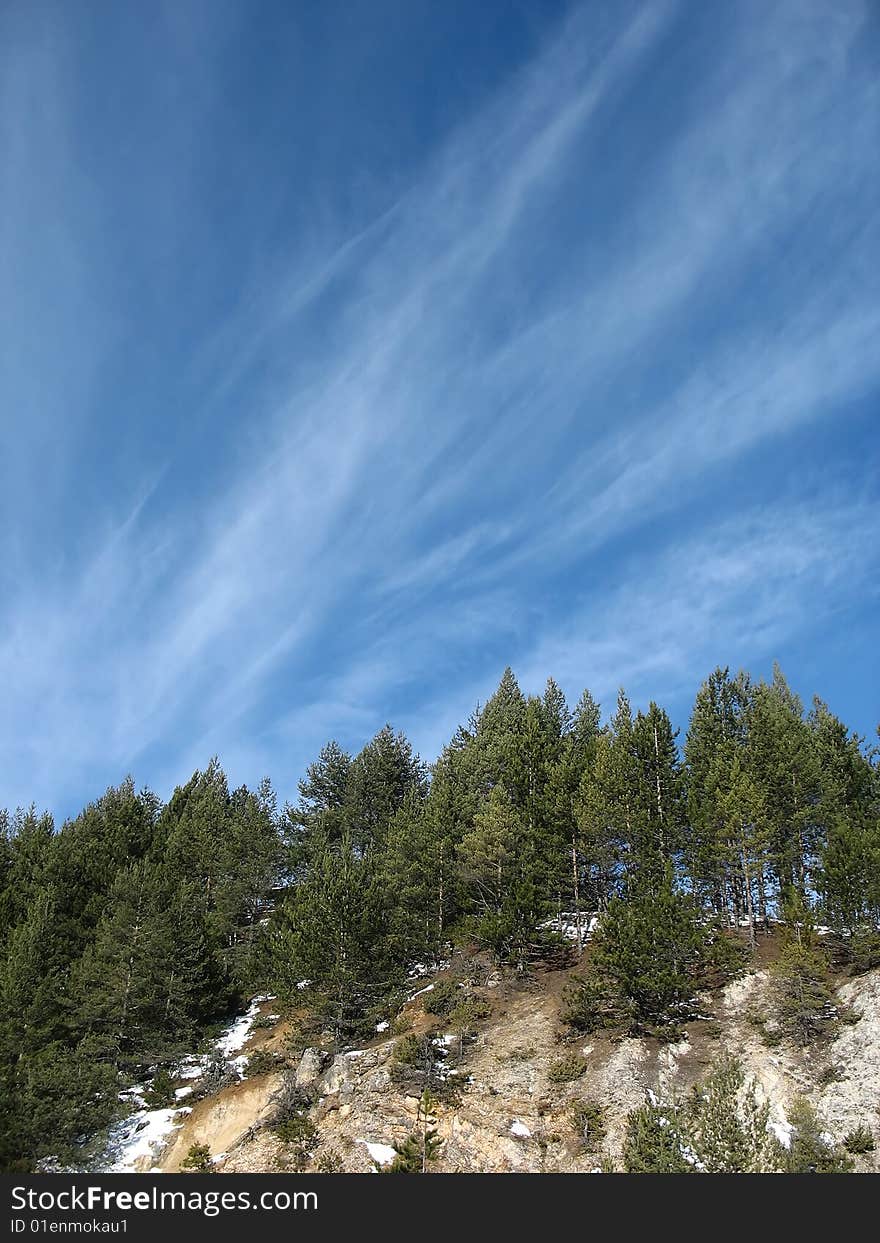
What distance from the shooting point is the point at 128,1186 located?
2916 centimetres

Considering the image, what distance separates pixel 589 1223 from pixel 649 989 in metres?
16.1

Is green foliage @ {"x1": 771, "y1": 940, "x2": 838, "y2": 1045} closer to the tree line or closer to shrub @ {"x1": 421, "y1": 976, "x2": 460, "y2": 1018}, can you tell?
the tree line

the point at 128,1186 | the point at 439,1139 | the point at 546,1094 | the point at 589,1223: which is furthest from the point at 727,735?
the point at 128,1186

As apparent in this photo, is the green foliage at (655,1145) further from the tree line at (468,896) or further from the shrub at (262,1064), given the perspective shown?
the shrub at (262,1064)

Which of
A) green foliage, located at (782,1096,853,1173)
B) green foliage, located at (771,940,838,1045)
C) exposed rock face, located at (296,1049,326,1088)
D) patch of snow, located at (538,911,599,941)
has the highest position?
patch of snow, located at (538,911,599,941)

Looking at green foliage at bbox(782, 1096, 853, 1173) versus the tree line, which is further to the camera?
the tree line

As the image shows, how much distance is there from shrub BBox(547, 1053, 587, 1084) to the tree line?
8.61 ft

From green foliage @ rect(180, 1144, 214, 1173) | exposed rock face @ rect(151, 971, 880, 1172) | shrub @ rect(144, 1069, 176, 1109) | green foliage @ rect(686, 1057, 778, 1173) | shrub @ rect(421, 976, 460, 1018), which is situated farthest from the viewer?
shrub @ rect(421, 976, 460, 1018)

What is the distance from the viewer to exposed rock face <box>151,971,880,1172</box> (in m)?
32.2

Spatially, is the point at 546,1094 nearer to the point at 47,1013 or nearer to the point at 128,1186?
the point at 128,1186

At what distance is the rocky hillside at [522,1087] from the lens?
106 ft

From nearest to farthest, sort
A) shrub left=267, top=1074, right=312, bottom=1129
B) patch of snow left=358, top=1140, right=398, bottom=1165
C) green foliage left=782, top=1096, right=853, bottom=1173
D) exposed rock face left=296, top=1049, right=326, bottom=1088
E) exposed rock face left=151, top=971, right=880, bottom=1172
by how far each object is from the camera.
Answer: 1. green foliage left=782, top=1096, right=853, bottom=1173
2. exposed rock face left=151, top=971, right=880, bottom=1172
3. patch of snow left=358, top=1140, right=398, bottom=1165
4. shrub left=267, top=1074, right=312, bottom=1129
5. exposed rock face left=296, top=1049, right=326, bottom=1088

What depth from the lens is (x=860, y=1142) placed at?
28.7 meters

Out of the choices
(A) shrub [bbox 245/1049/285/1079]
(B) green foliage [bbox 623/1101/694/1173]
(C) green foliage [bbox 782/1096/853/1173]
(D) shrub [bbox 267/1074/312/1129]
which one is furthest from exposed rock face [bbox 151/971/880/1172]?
(B) green foliage [bbox 623/1101/694/1173]
